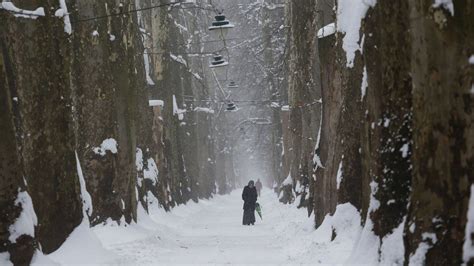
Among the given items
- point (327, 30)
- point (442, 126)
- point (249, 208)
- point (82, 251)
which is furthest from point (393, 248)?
point (249, 208)

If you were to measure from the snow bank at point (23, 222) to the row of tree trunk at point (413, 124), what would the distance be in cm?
358

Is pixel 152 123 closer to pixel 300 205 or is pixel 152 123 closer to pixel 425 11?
pixel 300 205

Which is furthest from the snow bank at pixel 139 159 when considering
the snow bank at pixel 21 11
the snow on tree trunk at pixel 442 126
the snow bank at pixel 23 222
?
the snow on tree trunk at pixel 442 126

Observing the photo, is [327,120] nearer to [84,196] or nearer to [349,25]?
[349,25]

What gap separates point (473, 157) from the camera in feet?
19.1

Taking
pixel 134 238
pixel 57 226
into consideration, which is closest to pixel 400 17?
pixel 57 226

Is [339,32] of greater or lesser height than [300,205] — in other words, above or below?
above

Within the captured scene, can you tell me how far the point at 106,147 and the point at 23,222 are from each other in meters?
6.62

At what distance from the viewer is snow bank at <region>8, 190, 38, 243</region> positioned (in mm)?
7617

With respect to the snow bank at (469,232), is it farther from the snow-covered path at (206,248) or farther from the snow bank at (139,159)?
the snow bank at (139,159)

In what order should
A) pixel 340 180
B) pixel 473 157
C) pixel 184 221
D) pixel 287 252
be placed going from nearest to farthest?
1. pixel 473 157
2. pixel 340 180
3. pixel 287 252
4. pixel 184 221

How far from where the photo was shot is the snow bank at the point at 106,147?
14203 mm

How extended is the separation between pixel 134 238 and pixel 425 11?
28.7ft

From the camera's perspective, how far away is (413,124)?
6637 mm
